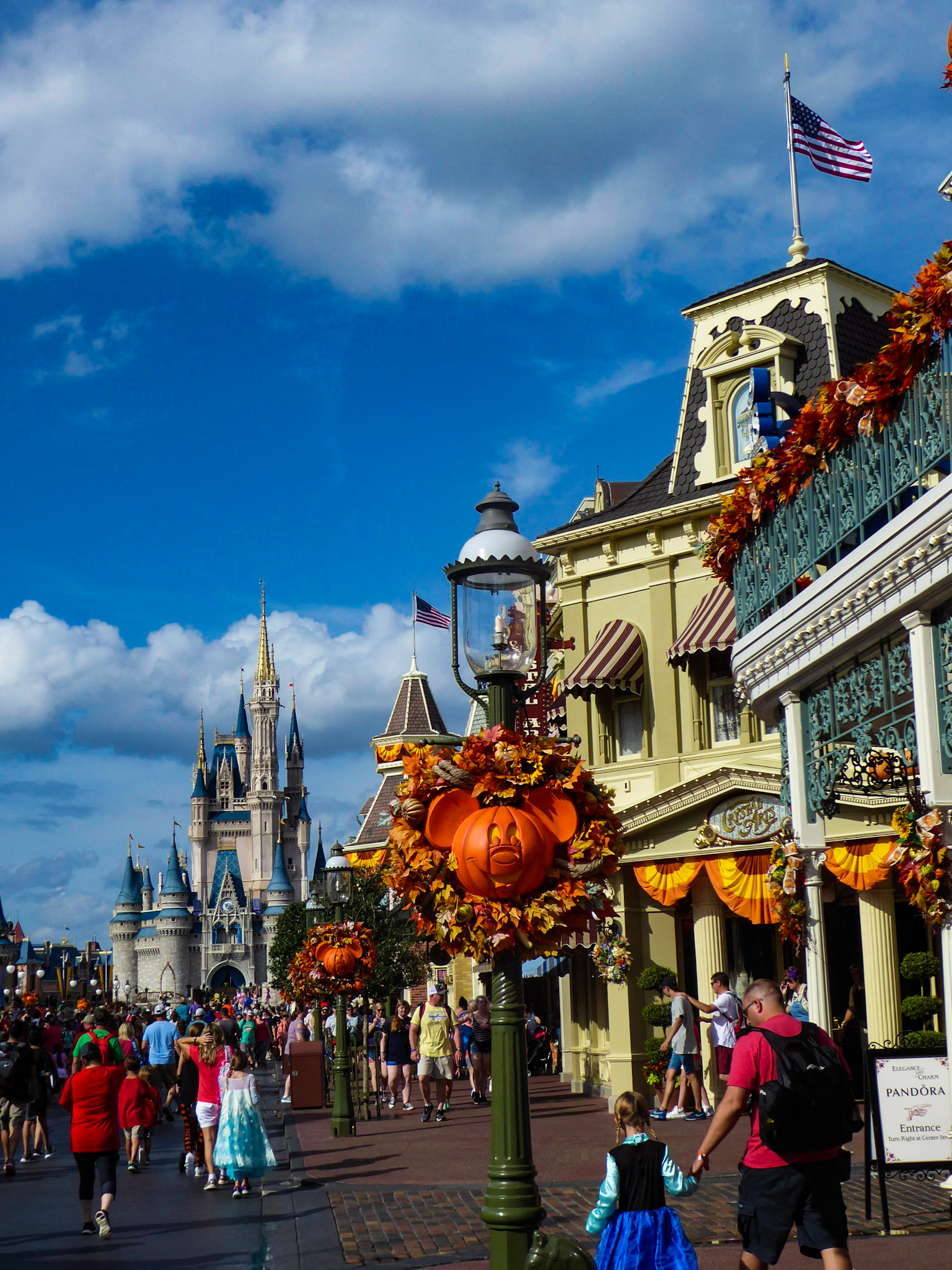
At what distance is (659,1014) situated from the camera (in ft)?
64.6

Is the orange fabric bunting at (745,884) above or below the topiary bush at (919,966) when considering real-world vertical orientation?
above

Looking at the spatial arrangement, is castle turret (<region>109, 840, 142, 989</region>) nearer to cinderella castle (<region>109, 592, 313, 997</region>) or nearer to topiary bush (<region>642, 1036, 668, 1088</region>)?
cinderella castle (<region>109, 592, 313, 997</region>)

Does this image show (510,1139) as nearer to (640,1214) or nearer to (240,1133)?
(640,1214)

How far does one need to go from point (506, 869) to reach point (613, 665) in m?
14.3

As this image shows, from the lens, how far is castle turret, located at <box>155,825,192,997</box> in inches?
6462

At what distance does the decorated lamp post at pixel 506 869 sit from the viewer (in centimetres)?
689

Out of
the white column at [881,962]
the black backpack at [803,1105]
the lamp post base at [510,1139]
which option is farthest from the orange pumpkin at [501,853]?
the white column at [881,962]

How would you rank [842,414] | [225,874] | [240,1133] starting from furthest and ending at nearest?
[225,874] → [240,1133] → [842,414]

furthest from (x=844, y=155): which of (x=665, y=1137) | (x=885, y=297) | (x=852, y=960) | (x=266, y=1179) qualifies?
(x=266, y=1179)

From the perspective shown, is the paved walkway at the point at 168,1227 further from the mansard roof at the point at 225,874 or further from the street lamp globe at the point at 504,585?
the mansard roof at the point at 225,874

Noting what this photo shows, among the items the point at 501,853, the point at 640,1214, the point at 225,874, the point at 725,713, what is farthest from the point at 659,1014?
the point at 225,874

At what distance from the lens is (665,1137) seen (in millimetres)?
14836

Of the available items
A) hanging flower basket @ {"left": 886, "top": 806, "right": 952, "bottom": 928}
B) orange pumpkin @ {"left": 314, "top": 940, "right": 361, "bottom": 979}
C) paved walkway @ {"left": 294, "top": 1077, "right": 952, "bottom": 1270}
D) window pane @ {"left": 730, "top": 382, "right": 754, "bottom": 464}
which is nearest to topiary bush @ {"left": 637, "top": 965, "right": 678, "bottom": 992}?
paved walkway @ {"left": 294, "top": 1077, "right": 952, "bottom": 1270}

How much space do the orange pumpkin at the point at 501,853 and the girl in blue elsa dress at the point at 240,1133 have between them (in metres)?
6.81
